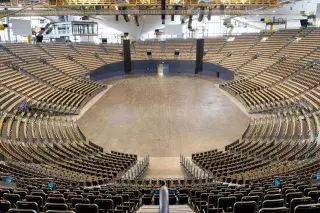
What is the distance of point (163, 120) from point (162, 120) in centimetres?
7

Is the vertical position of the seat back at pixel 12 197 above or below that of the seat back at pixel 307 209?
below

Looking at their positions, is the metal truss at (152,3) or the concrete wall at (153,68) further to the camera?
the concrete wall at (153,68)

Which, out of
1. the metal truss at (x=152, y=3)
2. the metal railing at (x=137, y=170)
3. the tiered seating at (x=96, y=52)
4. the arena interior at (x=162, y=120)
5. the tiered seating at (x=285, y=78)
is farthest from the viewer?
the tiered seating at (x=96, y=52)

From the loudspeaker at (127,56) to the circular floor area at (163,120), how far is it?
682cm

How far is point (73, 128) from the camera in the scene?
19625 millimetres

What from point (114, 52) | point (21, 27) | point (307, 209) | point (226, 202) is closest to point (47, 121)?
point (21, 27)

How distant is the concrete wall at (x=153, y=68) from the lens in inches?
1417

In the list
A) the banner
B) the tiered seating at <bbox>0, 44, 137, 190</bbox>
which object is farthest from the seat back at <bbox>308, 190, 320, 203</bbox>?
the banner

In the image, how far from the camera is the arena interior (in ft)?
25.0

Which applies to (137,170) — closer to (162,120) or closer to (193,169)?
(193,169)

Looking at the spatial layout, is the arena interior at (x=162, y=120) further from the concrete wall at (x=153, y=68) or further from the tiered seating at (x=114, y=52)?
the tiered seating at (x=114, y=52)

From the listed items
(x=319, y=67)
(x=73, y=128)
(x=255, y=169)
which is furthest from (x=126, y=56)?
(x=255, y=169)

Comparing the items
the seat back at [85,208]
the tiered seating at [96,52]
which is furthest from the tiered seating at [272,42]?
the seat back at [85,208]

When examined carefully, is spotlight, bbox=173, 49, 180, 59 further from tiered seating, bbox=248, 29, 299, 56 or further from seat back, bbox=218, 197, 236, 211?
seat back, bbox=218, 197, 236, 211
